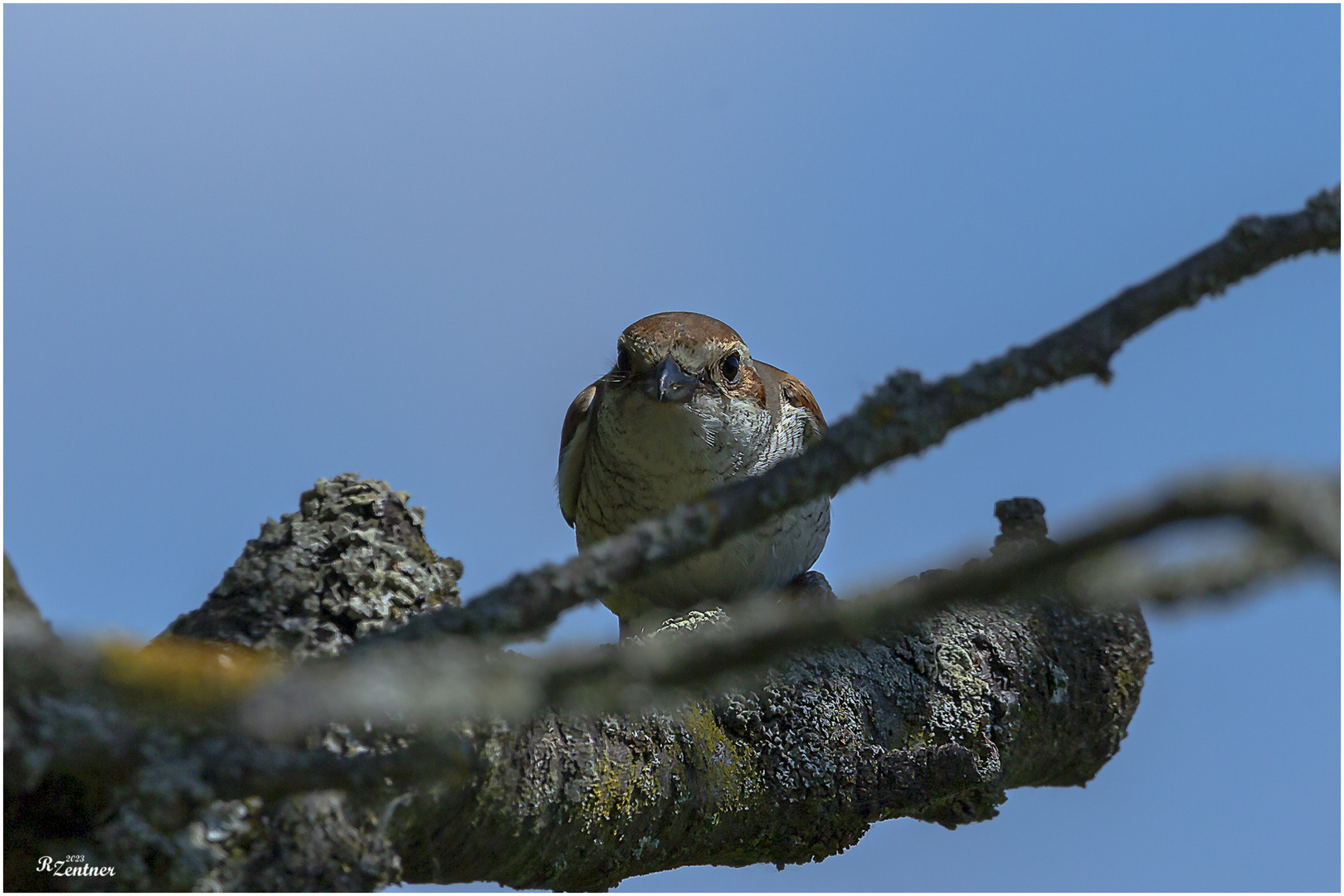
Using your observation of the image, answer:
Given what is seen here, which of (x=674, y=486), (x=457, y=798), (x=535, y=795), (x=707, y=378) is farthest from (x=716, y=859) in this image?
(x=707, y=378)

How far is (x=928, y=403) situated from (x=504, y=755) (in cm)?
131

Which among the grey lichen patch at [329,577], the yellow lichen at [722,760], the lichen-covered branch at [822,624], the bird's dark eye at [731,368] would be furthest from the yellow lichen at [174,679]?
the bird's dark eye at [731,368]

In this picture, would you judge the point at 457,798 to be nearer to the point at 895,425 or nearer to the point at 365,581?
the point at 365,581

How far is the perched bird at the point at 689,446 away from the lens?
15.2 ft

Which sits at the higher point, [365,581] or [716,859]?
[365,581]

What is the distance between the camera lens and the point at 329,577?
88.3 inches

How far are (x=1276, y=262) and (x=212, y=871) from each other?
1.92 meters

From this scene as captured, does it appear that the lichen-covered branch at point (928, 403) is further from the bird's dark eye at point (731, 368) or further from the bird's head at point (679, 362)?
the bird's dark eye at point (731, 368)

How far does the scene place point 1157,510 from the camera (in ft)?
3.05

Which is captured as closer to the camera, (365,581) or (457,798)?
(457,798)

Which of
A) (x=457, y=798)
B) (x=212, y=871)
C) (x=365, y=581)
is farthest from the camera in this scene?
(x=365, y=581)

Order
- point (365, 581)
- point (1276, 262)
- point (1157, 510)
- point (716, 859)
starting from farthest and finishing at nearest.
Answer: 1. point (716, 859)
2. point (365, 581)
3. point (1276, 262)
4. point (1157, 510)

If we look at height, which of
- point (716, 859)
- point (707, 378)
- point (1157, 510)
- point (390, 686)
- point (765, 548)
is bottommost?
point (716, 859)

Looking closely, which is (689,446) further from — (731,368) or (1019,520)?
(1019,520)
